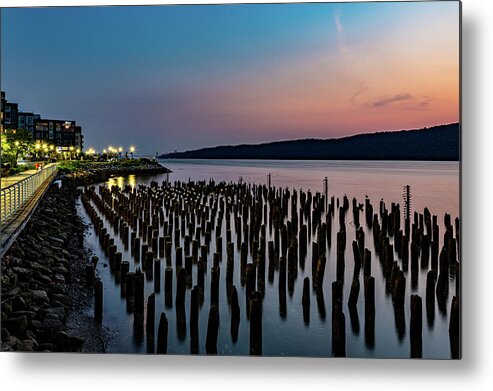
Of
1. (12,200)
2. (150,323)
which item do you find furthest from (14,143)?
(150,323)

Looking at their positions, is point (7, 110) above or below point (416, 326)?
above

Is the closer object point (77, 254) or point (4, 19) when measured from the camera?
point (4, 19)

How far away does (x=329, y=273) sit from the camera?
7.68 m

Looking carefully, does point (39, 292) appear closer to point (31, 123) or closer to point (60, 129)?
point (60, 129)

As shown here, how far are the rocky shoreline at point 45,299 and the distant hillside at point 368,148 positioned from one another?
2.90 metres

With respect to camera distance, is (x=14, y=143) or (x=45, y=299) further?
(x=14, y=143)

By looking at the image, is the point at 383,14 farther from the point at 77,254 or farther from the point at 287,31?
the point at 77,254

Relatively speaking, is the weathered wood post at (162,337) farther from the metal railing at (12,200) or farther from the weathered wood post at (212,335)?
the metal railing at (12,200)

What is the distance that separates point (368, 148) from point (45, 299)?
4334 millimetres

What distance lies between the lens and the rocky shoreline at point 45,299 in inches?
190

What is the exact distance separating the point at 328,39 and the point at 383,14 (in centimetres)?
70

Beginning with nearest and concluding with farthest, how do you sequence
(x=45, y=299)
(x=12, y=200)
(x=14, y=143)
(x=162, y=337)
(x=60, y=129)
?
(x=162, y=337), (x=45, y=299), (x=12, y=200), (x=60, y=129), (x=14, y=143)

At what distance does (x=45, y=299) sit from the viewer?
5770 mm

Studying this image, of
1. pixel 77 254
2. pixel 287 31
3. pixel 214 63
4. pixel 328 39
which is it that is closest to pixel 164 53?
pixel 214 63
